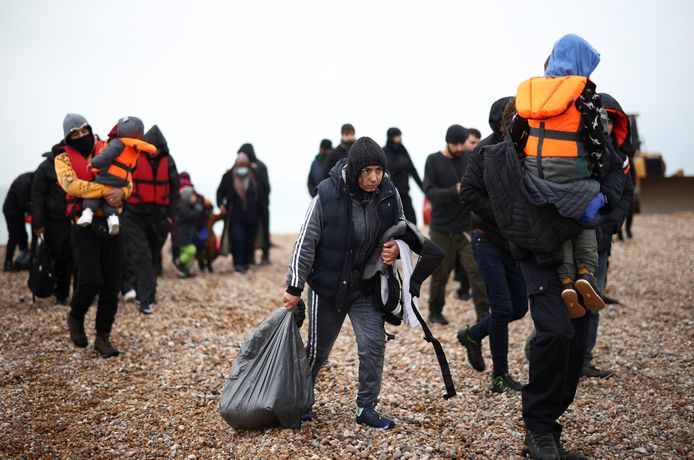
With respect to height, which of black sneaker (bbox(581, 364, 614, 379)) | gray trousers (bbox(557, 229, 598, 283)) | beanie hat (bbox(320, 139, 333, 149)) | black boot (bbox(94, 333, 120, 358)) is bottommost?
black boot (bbox(94, 333, 120, 358))

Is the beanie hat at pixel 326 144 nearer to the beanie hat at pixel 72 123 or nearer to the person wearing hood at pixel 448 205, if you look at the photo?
the person wearing hood at pixel 448 205

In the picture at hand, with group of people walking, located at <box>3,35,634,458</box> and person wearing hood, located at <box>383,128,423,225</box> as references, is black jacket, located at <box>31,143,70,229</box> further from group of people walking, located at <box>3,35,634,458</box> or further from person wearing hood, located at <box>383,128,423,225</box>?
person wearing hood, located at <box>383,128,423,225</box>

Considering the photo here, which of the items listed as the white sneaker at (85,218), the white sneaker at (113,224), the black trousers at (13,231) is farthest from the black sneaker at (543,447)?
the black trousers at (13,231)

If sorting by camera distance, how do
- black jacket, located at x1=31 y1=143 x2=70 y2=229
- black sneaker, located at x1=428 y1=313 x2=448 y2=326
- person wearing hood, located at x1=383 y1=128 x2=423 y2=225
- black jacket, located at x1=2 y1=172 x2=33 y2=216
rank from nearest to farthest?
black sneaker, located at x1=428 y1=313 x2=448 y2=326, black jacket, located at x1=31 y1=143 x2=70 y2=229, person wearing hood, located at x1=383 y1=128 x2=423 y2=225, black jacket, located at x1=2 y1=172 x2=33 y2=216

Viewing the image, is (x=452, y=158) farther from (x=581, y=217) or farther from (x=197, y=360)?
(x=581, y=217)

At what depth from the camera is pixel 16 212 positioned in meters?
11.7

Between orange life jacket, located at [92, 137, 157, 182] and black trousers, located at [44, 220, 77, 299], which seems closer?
orange life jacket, located at [92, 137, 157, 182]

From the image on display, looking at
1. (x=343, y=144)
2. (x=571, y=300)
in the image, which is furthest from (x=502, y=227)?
(x=343, y=144)

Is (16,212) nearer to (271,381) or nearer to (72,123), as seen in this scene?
(72,123)

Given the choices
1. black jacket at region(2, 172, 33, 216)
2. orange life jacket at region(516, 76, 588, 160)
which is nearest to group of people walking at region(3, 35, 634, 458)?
orange life jacket at region(516, 76, 588, 160)

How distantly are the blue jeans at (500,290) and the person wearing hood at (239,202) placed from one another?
7512 millimetres

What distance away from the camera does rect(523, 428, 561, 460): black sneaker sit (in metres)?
3.95

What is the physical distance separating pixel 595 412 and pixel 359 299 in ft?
6.32

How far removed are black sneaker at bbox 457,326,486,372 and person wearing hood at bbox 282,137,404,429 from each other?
1529mm
